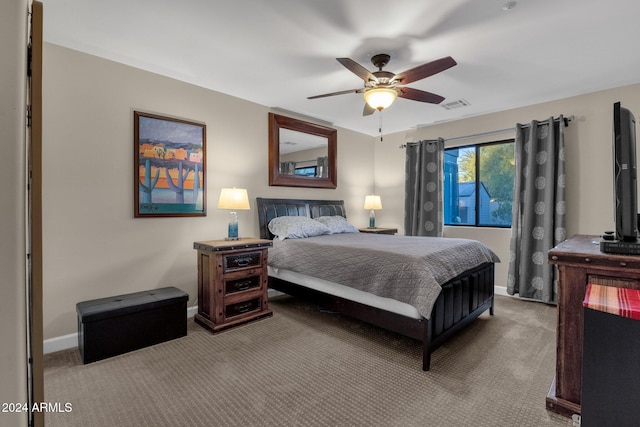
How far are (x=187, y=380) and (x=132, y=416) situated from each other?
0.40 m

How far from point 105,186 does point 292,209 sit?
2190 millimetres

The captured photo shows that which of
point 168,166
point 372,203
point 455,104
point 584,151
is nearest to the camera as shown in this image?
point 168,166

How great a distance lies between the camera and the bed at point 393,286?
7.36 ft

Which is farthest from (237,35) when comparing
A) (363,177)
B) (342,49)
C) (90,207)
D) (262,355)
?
(363,177)

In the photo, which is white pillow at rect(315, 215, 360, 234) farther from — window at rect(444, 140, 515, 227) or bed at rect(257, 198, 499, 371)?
window at rect(444, 140, 515, 227)

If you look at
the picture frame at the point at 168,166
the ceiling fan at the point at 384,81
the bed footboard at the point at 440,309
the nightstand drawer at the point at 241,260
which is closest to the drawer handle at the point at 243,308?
the nightstand drawer at the point at 241,260

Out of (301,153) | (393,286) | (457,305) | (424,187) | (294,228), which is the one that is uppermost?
(301,153)

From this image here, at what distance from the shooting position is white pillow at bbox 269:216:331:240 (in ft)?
11.9

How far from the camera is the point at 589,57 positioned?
2.75 meters

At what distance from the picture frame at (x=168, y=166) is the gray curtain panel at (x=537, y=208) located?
13.2 ft

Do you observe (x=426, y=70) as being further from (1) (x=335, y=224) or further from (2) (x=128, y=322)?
(2) (x=128, y=322)

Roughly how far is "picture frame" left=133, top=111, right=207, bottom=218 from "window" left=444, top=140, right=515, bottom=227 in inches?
150

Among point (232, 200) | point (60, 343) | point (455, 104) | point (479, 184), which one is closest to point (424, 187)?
point (479, 184)

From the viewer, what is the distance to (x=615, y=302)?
1104 mm
